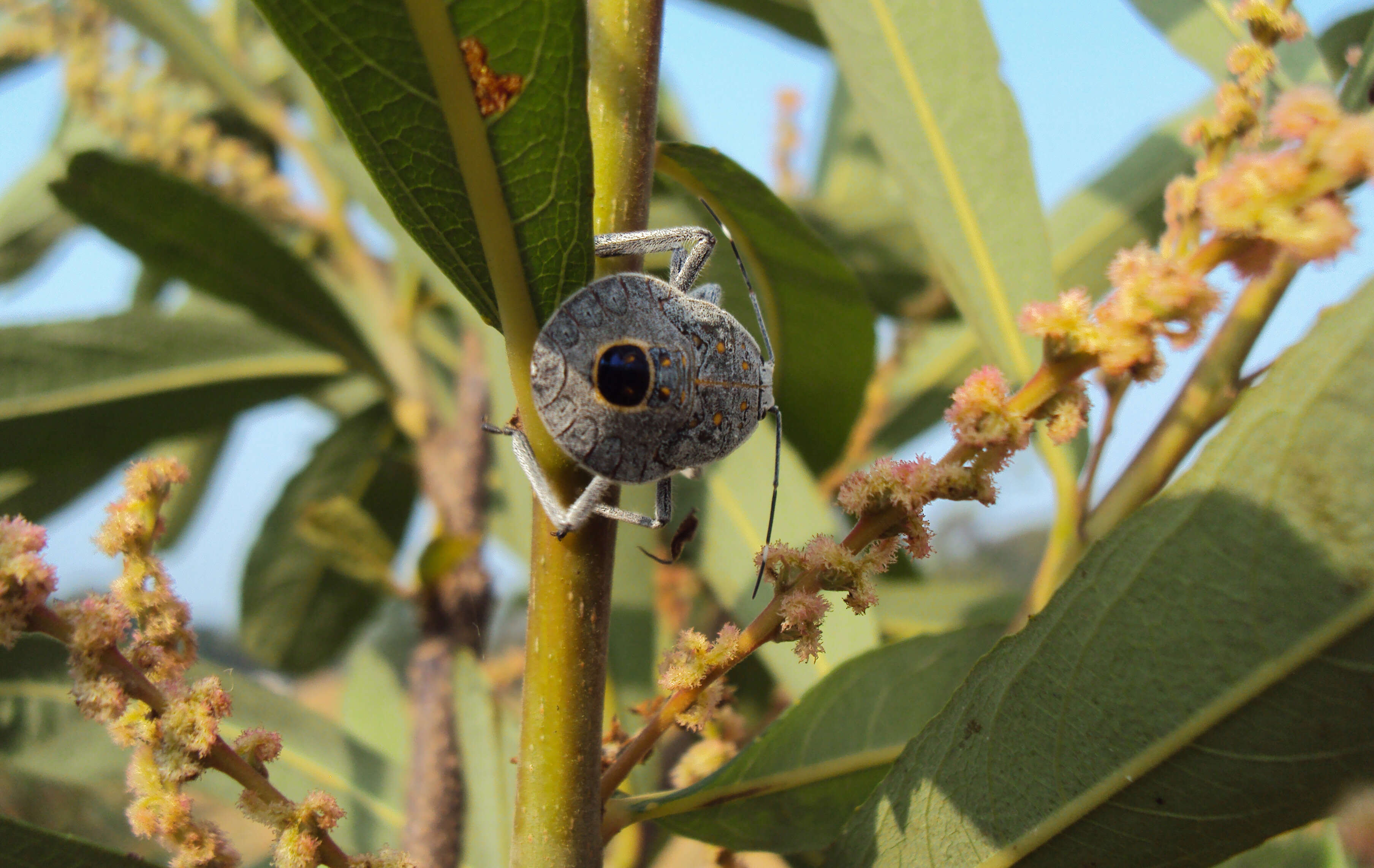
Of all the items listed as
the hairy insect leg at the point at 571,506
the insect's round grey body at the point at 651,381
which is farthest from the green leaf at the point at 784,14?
the hairy insect leg at the point at 571,506

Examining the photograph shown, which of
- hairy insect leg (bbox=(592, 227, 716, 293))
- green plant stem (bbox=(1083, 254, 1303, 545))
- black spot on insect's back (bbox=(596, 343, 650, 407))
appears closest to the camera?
hairy insect leg (bbox=(592, 227, 716, 293))

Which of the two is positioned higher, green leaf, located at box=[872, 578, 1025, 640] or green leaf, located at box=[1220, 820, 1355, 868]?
green leaf, located at box=[872, 578, 1025, 640]

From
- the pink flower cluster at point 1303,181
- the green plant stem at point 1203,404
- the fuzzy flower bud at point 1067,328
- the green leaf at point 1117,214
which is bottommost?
the pink flower cluster at point 1303,181

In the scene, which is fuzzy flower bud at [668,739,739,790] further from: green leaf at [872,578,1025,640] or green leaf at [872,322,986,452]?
green leaf at [872,322,986,452]

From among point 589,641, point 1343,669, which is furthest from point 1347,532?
point 589,641

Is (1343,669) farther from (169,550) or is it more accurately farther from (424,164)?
(169,550)

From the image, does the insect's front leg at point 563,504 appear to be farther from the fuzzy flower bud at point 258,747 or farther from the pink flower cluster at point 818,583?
the fuzzy flower bud at point 258,747

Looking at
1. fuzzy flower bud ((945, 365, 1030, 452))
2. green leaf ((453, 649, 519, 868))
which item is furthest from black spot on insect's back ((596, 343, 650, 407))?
green leaf ((453, 649, 519, 868))
